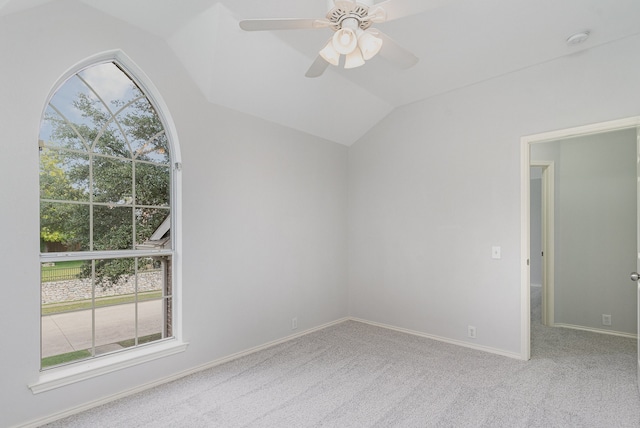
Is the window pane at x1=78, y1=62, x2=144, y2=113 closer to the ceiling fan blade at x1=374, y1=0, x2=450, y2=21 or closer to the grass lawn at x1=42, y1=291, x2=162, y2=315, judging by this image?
the grass lawn at x1=42, y1=291, x2=162, y2=315

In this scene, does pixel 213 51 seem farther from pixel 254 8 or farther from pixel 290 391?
pixel 290 391

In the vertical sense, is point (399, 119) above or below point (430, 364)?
above

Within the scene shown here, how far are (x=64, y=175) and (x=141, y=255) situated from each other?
2.44 ft

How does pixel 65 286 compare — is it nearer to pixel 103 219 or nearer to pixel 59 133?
pixel 103 219

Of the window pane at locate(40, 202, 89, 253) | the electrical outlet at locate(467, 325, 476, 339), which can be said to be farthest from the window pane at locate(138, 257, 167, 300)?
the electrical outlet at locate(467, 325, 476, 339)

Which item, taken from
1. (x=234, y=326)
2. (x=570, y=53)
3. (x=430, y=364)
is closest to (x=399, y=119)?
(x=570, y=53)

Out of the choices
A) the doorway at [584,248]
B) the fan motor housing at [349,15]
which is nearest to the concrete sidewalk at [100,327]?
the fan motor housing at [349,15]

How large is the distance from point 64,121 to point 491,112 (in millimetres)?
3531

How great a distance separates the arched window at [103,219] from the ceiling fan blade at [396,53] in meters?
1.85

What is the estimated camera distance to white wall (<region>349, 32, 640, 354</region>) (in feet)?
9.50

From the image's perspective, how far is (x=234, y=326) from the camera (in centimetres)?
318

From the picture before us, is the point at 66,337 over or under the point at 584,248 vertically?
under

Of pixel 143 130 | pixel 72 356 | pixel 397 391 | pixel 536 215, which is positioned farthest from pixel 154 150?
pixel 536 215

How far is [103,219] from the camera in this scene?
2.44 meters
